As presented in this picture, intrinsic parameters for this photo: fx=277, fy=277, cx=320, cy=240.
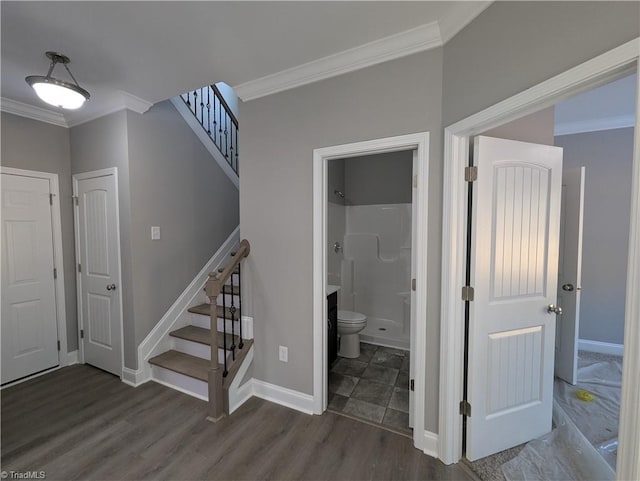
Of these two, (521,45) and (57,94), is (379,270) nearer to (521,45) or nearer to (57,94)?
(521,45)

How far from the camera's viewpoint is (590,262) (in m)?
3.23

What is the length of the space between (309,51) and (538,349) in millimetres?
2520

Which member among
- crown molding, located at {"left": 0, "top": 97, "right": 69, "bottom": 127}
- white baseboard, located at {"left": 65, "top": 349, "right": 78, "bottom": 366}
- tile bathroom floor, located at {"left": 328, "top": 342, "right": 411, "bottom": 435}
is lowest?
tile bathroom floor, located at {"left": 328, "top": 342, "right": 411, "bottom": 435}

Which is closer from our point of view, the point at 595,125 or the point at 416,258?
the point at 416,258

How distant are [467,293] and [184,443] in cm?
212

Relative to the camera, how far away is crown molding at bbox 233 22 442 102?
1.68 m

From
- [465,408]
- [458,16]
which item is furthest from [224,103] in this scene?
[465,408]

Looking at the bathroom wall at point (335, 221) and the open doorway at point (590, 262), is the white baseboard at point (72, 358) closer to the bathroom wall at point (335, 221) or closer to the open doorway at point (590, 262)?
the bathroom wall at point (335, 221)

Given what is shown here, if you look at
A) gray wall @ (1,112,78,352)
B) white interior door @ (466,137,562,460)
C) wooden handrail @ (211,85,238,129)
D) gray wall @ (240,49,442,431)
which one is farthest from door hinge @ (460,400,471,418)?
wooden handrail @ (211,85,238,129)

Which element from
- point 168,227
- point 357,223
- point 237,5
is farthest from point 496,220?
point 168,227

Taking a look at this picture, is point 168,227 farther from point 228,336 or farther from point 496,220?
point 496,220

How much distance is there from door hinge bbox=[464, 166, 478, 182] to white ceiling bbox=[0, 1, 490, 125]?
2.54 ft

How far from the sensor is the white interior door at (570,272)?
2.45 m

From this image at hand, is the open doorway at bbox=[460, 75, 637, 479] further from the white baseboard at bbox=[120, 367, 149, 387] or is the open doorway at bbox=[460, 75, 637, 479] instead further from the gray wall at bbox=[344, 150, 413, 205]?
the white baseboard at bbox=[120, 367, 149, 387]
